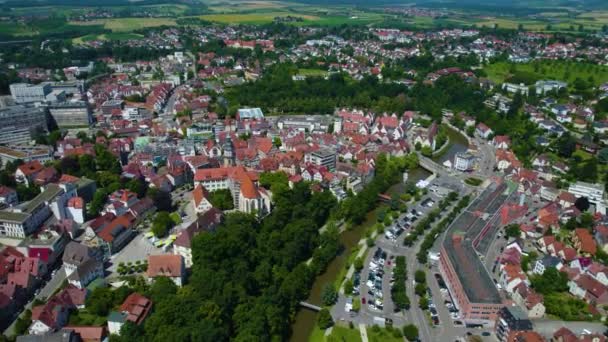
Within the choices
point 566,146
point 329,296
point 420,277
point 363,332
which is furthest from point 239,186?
point 566,146

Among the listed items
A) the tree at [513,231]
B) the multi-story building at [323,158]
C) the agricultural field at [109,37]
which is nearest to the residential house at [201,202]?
the multi-story building at [323,158]

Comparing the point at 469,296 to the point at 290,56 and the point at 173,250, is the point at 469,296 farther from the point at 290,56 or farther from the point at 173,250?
the point at 290,56

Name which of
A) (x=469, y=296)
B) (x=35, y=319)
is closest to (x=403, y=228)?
(x=469, y=296)

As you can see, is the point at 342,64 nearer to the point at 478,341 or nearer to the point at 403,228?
the point at 403,228

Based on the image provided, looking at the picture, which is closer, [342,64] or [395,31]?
[342,64]

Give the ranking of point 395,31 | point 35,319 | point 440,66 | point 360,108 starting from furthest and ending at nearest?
1. point 395,31
2. point 440,66
3. point 360,108
4. point 35,319

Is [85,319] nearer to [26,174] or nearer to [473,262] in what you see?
[26,174]

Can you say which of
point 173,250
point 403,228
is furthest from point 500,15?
point 173,250

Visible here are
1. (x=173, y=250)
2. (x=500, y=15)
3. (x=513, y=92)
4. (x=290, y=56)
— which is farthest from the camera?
(x=500, y=15)
